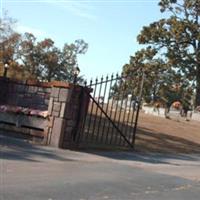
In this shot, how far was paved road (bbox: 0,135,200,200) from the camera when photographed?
9.93m

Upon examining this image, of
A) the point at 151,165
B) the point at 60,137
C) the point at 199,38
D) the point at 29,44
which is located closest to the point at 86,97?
the point at 60,137

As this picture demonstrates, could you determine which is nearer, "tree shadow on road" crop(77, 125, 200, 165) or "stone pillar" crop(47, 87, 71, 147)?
"stone pillar" crop(47, 87, 71, 147)

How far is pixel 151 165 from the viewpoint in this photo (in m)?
16.4

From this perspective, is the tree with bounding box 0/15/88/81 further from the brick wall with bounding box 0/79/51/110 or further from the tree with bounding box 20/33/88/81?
the brick wall with bounding box 0/79/51/110

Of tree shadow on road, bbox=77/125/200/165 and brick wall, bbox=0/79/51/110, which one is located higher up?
brick wall, bbox=0/79/51/110

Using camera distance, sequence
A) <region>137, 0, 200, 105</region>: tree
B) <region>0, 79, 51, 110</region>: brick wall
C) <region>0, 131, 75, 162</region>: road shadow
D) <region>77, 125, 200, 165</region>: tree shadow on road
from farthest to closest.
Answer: <region>137, 0, 200, 105</region>: tree
<region>0, 79, 51, 110</region>: brick wall
<region>77, 125, 200, 165</region>: tree shadow on road
<region>0, 131, 75, 162</region>: road shadow

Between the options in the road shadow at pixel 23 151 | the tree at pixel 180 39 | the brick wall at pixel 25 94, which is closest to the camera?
the road shadow at pixel 23 151

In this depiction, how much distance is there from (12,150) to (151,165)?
13.2 ft

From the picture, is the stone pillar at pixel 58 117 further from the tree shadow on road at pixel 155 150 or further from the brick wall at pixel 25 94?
the tree shadow on road at pixel 155 150

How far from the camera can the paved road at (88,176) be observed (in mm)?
9930

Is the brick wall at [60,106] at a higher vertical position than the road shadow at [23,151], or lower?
higher

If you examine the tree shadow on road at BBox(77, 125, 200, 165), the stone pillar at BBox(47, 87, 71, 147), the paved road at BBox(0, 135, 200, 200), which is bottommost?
the paved road at BBox(0, 135, 200, 200)

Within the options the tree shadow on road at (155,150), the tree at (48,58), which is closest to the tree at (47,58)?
the tree at (48,58)

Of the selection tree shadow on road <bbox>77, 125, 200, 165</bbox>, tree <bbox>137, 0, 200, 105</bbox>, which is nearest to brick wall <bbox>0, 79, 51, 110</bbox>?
tree shadow on road <bbox>77, 125, 200, 165</bbox>
